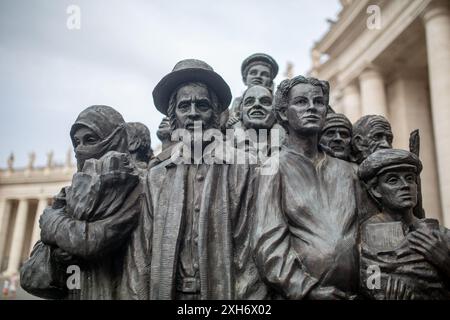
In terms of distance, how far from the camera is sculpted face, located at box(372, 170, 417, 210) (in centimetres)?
281

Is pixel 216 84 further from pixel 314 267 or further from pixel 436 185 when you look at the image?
pixel 436 185

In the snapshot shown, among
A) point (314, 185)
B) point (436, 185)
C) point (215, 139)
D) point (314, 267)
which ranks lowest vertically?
point (314, 267)

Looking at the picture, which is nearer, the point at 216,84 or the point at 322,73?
the point at 216,84

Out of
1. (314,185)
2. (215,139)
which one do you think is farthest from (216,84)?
(314,185)

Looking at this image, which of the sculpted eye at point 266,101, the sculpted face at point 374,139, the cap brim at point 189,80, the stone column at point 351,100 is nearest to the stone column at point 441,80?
the stone column at point 351,100

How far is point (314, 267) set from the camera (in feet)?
8.17

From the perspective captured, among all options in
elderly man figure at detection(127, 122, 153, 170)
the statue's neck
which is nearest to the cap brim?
elderly man figure at detection(127, 122, 153, 170)

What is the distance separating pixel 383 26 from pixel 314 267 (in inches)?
661

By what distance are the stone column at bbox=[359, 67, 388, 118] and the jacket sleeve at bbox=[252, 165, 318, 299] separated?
16411 mm

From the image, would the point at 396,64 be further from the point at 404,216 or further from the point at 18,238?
the point at 18,238

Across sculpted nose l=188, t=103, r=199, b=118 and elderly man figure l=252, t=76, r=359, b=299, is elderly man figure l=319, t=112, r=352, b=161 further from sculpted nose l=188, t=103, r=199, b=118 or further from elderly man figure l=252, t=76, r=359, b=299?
sculpted nose l=188, t=103, r=199, b=118

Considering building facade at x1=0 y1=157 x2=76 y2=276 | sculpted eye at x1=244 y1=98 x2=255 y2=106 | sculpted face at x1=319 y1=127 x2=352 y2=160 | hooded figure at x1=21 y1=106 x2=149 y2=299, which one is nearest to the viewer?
hooded figure at x1=21 y1=106 x2=149 y2=299
